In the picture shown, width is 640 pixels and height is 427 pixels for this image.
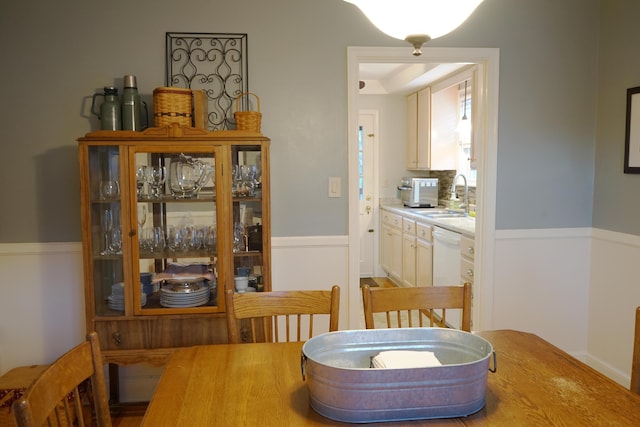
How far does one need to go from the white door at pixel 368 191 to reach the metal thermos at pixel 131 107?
3.63 m

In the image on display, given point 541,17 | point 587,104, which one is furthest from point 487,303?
point 541,17

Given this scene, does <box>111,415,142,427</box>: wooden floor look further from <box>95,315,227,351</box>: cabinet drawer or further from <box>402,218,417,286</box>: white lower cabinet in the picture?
<box>402,218,417,286</box>: white lower cabinet

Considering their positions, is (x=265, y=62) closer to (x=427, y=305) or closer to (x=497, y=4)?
(x=497, y=4)

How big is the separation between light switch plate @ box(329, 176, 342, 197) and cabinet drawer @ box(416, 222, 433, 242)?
1.60 meters

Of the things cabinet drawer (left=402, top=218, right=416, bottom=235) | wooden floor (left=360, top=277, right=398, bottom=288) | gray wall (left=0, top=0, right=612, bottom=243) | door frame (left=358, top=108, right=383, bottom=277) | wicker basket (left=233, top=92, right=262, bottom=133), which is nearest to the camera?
wicker basket (left=233, top=92, right=262, bottom=133)

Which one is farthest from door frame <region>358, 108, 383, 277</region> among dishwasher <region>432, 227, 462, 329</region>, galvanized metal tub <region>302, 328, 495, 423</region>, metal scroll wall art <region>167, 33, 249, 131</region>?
galvanized metal tub <region>302, 328, 495, 423</region>

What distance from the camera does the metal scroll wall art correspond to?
107 inches

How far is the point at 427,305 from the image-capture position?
5.97 feet

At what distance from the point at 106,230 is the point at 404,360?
182cm

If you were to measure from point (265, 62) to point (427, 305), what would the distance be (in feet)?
5.51

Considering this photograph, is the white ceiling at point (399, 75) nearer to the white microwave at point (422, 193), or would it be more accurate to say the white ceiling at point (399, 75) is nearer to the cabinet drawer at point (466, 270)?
the white microwave at point (422, 193)

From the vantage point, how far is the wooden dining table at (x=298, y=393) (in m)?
1.12

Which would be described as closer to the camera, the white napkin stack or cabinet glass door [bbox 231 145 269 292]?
the white napkin stack

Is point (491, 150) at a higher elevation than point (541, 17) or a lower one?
lower
